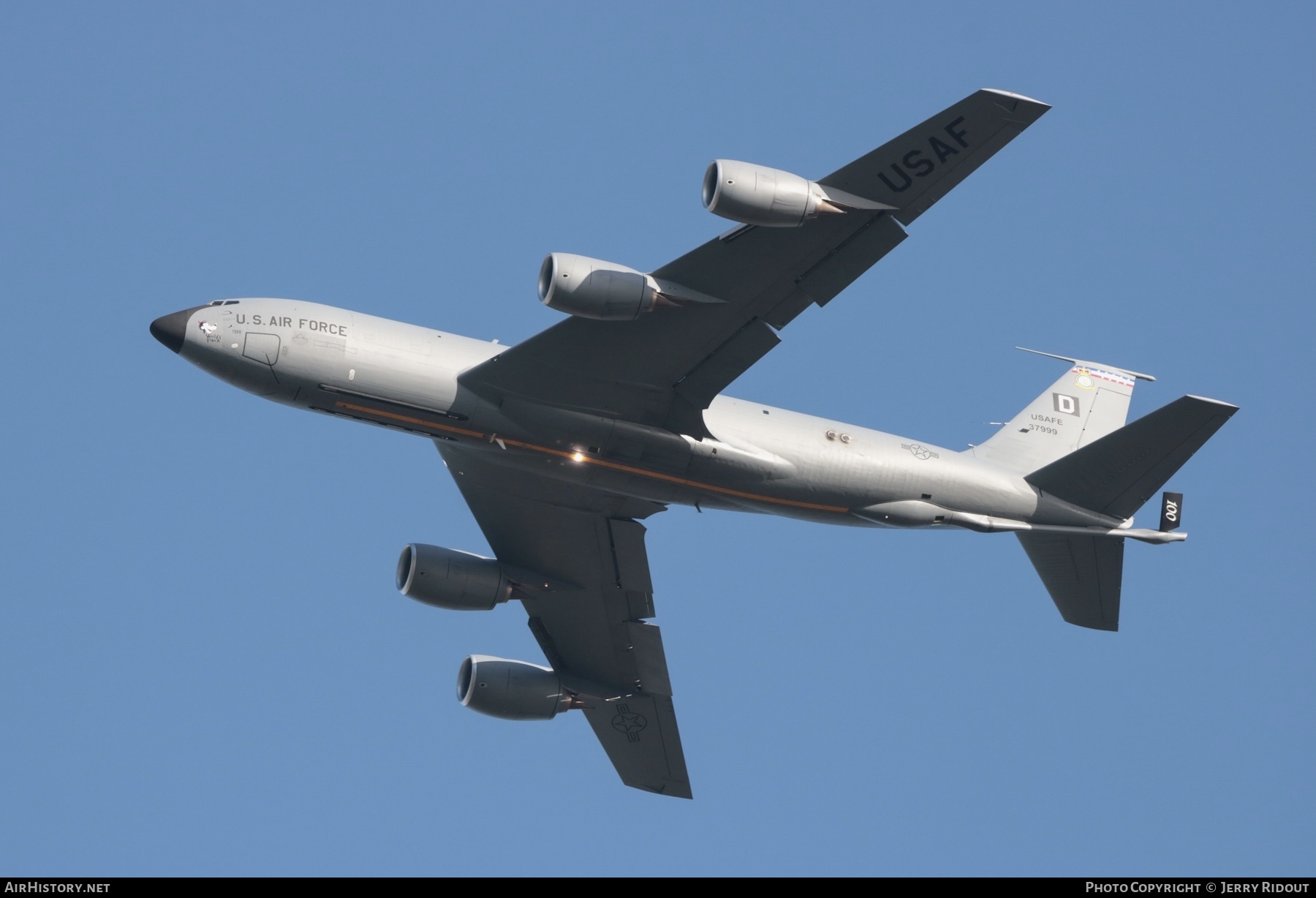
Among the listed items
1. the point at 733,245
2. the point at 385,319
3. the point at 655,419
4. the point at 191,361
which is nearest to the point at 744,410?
the point at 655,419

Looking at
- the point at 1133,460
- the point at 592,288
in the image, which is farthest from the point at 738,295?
the point at 1133,460

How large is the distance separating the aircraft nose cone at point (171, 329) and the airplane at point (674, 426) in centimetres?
5

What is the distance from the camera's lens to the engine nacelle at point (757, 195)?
3164cm

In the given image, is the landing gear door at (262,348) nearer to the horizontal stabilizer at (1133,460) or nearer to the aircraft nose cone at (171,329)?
the aircraft nose cone at (171,329)

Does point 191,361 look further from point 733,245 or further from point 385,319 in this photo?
point 733,245

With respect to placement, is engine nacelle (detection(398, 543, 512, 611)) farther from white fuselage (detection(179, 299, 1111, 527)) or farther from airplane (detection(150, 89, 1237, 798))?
white fuselage (detection(179, 299, 1111, 527))

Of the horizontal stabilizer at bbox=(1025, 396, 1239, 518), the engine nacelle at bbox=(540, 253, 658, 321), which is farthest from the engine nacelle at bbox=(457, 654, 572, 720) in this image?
the horizontal stabilizer at bbox=(1025, 396, 1239, 518)

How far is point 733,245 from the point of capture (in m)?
33.4

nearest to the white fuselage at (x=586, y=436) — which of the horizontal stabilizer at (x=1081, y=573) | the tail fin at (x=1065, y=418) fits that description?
the horizontal stabilizer at (x=1081, y=573)

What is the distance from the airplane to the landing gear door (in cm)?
5

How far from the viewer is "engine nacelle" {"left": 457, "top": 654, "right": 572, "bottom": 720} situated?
42.1 m

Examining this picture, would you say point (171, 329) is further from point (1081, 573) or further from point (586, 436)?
point (1081, 573)

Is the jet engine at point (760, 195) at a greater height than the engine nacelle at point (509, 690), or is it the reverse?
the jet engine at point (760, 195)

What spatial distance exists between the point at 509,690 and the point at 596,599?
3.43 metres
